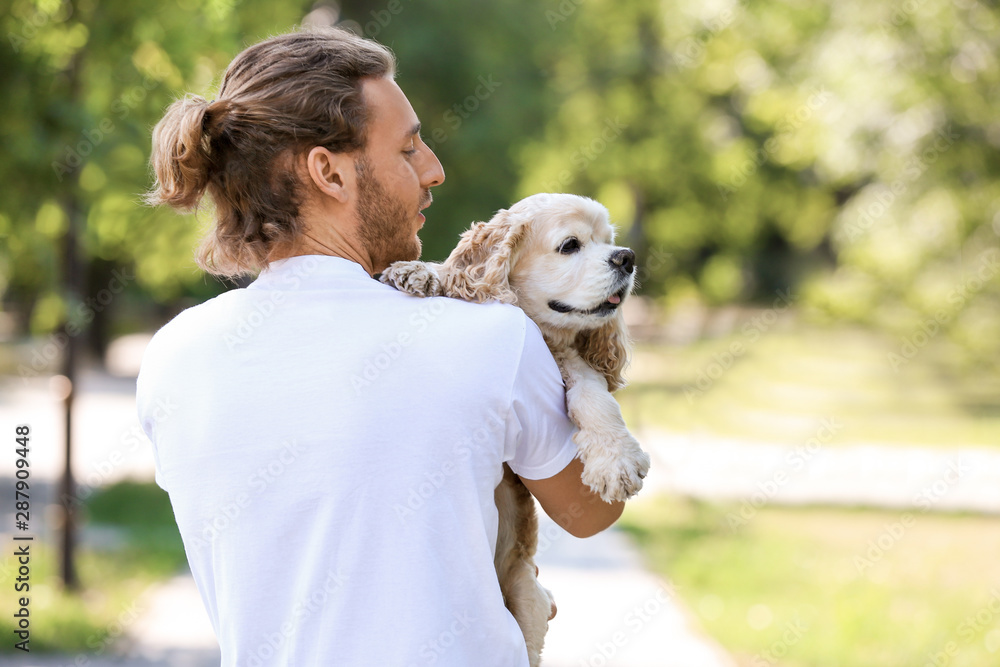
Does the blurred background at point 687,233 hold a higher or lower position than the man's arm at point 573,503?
lower

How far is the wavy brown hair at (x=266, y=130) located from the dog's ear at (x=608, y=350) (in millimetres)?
959

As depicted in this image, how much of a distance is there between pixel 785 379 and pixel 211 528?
14.9 meters

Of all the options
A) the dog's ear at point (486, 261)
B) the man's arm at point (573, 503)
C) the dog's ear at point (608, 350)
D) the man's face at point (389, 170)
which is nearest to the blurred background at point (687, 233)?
the dog's ear at point (486, 261)

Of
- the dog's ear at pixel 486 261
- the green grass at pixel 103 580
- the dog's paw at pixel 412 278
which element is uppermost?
the dog's paw at pixel 412 278

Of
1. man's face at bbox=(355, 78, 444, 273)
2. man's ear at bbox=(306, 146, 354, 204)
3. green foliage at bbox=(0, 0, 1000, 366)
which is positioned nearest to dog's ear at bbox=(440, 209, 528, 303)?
man's face at bbox=(355, 78, 444, 273)

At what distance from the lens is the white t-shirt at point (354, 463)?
1607mm

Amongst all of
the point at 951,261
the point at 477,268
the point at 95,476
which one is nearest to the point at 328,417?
the point at 477,268

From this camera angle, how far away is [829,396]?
48.9 ft

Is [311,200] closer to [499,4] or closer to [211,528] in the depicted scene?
[211,528]

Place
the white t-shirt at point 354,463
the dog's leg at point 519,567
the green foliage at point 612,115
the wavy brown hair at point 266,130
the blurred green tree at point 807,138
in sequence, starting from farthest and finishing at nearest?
the blurred green tree at point 807,138
the green foliage at point 612,115
the dog's leg at point 519,567
the wavy brown hair at point 266,130
the white t-shirt at point 354,463

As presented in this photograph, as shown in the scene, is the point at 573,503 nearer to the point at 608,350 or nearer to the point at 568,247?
the point at 608,350

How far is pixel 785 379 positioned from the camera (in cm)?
1555

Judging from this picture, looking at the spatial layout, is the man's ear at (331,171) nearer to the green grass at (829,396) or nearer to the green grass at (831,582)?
the green grass at (831,582)

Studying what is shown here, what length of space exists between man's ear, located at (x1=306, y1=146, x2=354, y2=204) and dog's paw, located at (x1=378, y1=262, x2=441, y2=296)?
0.89ft
